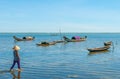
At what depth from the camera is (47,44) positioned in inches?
2635

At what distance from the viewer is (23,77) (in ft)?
66.8

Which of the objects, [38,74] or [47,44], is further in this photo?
[47,44]

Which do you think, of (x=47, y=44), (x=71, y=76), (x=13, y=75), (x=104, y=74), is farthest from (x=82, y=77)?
(x=47, y=44)

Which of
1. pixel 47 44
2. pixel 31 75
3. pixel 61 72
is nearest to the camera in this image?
pixel 31 75

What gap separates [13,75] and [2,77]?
1.18 metres

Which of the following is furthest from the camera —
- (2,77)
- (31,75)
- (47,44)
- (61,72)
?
(47,44)

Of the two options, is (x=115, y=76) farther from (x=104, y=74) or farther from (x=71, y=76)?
(x=71, y=76)

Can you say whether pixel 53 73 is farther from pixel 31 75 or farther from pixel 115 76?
pixel 115 76

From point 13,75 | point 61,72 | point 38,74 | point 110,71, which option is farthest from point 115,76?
point 13,75

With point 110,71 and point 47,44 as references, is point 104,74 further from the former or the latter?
point 47,44

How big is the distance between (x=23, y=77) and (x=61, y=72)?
12.7 ft

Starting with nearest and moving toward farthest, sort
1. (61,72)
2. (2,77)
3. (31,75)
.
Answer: (2,77), (31,75), (61,72)

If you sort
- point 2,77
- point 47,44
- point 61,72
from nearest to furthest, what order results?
point 2,77, point 61,72, point 47,44

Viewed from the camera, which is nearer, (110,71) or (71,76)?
(71,76)
